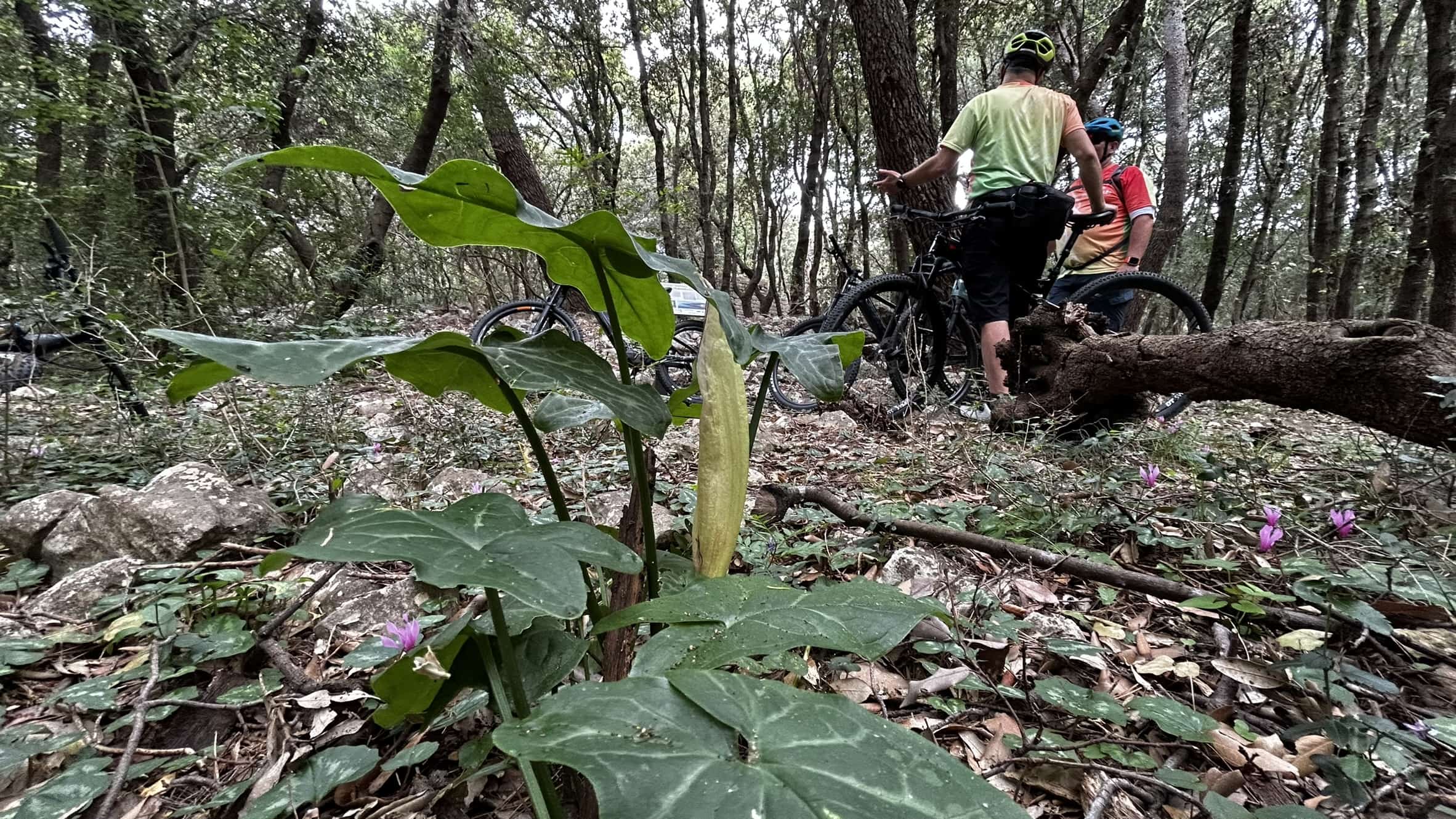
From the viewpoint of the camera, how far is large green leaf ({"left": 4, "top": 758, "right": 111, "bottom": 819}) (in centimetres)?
83

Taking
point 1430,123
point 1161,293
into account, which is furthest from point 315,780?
point 1430,123

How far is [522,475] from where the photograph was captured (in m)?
2.40

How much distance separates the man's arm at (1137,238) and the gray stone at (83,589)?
490cm

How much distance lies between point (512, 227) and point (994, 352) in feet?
9.41

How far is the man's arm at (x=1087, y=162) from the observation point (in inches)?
120

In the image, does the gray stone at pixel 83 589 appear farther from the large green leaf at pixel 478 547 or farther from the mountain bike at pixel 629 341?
the mountain bike at pixel 629 341

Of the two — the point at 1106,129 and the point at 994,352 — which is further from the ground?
the point at 1106,129

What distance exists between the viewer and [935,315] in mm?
3701

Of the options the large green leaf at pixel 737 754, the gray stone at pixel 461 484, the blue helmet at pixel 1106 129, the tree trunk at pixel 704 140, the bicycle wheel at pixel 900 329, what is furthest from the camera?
the tree trunk at pixel 704 140

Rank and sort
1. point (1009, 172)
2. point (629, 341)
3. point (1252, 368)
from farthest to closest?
point (629, 341), point (1009, 172), point (1252, 368)

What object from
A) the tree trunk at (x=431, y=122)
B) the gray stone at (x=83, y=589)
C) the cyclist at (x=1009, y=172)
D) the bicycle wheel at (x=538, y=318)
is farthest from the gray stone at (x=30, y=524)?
the tree trunk at (x=431, y=122)

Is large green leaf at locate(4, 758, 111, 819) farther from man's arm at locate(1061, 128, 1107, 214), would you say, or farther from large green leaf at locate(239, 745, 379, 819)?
man's arm at locate(1061, 128, 1107, 214)

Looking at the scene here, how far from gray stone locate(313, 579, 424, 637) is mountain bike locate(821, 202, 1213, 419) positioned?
2.55 m

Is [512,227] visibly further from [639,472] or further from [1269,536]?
[1269,536]
